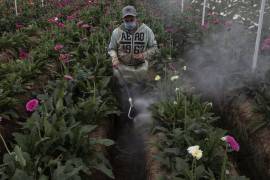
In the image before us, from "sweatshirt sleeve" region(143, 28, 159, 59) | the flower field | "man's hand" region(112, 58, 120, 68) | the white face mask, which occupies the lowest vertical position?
the flower field

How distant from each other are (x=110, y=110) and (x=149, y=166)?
1445 mm

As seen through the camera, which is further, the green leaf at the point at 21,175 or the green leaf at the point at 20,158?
the green leaf at the point at 20,158

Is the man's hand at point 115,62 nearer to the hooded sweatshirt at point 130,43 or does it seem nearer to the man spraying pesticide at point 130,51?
the man spraying pesticide at point 130,51

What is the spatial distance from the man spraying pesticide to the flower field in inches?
13.2

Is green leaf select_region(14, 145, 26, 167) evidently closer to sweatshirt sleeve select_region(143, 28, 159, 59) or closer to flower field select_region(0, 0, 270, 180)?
flower field select_region(0, 0, 270, 180)

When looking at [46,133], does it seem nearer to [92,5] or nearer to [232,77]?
[232,77]

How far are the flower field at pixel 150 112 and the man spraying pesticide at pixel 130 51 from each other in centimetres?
34

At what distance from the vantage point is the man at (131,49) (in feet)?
19.2

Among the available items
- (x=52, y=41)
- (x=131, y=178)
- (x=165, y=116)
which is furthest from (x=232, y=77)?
(x=52, y=41)

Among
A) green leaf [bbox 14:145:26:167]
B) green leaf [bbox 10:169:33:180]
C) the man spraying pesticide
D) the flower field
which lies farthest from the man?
green leaf [bbox 10:169:33:180]

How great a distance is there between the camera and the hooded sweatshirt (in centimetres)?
585

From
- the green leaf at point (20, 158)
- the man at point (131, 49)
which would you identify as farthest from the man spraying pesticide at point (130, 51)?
the green leaf at point (20, 158)

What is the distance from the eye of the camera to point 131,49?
5926mm

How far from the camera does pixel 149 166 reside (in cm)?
441
